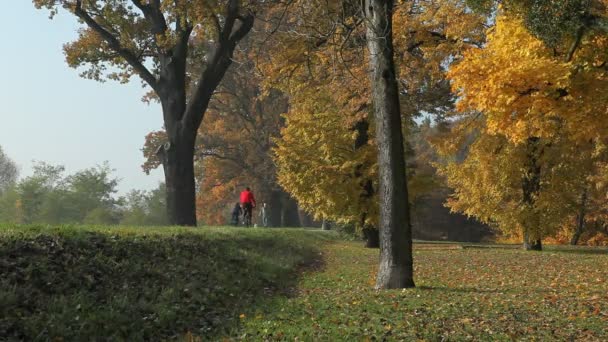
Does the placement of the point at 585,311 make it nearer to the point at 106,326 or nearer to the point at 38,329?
the point at 106,326

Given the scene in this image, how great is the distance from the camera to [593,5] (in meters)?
12.6

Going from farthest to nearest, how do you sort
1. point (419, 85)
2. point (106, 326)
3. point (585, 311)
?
A: point (419, 85)
point (585, 311)
point (106, 326)

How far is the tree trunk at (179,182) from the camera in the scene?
19.3m

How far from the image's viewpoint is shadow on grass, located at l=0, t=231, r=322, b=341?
608cm

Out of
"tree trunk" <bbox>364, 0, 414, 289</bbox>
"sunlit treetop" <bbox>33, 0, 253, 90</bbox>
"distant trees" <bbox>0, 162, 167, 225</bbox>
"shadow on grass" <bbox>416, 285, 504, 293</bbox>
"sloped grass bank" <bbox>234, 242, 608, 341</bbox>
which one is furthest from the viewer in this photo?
"distant trees" <bbox>0, 162, 167, 225</bbox>

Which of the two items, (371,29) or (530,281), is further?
(530,281)

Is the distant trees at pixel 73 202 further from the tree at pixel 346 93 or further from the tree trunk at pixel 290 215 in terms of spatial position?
the tree at pixel 346 93

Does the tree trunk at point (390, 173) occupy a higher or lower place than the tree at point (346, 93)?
lower

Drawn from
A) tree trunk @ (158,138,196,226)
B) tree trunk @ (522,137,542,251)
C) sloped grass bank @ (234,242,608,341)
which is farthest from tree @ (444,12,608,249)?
tree trunk @ (158,138,196,226)

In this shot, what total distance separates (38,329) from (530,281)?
A: 11.1m

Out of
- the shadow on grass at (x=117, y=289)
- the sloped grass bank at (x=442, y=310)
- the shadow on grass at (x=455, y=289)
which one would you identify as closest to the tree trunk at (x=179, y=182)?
the sloped grass bank at (x=442, y=310)

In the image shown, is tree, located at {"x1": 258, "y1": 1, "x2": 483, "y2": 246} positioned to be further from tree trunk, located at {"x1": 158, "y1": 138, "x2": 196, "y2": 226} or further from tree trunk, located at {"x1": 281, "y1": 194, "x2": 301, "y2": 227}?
tree trunk, located at {"x1": 281, "y1": 194, "x2": 301, "y2": 227}

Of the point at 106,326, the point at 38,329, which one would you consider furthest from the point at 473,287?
the point at 38,329

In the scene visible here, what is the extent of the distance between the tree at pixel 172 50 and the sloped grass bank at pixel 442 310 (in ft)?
23.5
